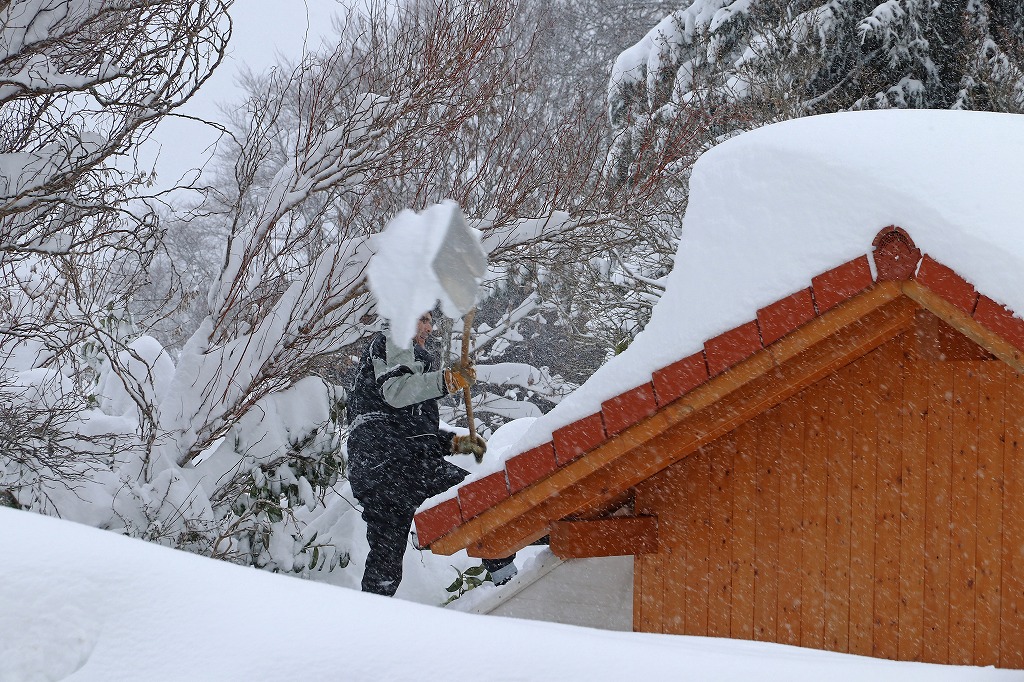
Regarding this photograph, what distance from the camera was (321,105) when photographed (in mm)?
6695

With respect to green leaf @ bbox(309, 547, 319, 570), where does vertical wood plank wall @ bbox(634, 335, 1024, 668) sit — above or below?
below

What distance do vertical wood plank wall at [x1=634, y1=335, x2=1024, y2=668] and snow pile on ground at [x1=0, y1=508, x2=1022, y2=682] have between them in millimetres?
2268

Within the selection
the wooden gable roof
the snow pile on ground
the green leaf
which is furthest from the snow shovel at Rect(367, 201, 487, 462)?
the green leaf

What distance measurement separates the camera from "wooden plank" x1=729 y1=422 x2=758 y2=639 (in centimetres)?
385

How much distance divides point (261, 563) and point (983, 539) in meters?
4.38

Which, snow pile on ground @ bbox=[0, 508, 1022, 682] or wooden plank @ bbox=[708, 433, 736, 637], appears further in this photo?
wooden plank @ bbox=[708, 433, 736, 637]

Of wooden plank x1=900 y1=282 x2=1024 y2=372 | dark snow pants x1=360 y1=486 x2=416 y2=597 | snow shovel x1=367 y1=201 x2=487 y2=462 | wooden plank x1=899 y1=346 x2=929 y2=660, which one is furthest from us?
dark snow pants x1=360 y1=486 x2=416 y2=597

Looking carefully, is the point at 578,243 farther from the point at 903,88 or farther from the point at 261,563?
the point at 903,88

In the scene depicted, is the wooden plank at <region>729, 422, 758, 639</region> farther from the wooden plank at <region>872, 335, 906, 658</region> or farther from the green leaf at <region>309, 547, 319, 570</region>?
the green leaf at <region>309, 547, 319, 570</region>

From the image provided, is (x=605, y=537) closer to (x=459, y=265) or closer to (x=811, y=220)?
(x=811, y=220)

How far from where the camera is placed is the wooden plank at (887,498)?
364cm

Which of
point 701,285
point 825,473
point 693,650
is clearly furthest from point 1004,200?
point 693,650

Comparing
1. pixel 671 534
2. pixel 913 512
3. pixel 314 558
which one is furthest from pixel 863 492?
pixel 314 558

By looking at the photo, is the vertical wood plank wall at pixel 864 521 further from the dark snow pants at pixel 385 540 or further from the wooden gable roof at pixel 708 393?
the dark snow pants at pixel 385 540
